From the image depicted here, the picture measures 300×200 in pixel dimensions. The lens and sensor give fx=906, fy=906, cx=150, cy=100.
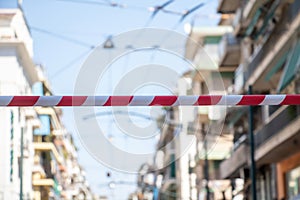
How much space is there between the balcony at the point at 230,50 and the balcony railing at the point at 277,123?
10.5 m

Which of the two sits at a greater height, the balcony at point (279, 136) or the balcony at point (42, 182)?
the balcony at point (42, 182)

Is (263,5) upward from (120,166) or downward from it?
upward

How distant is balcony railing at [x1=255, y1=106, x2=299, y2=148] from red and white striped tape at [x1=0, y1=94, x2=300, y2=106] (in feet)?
67.8

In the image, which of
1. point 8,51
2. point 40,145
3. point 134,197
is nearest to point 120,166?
point 8,51

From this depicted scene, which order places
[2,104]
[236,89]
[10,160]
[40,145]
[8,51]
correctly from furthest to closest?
[40,145] < [236,89] < [10,160] < [8,51] < [2,104]

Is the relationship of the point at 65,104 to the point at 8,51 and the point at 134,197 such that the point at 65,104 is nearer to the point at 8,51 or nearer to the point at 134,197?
the point at 8,51

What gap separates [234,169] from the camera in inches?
1742

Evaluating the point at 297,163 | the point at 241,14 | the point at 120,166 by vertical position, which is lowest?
the point at 120,166

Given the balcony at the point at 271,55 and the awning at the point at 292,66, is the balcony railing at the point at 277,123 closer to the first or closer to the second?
the awning at the point at 292,66

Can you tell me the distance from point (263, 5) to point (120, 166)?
2775 centimetres

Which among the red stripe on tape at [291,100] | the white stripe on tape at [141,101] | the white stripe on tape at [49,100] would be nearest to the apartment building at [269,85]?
the red stripe on tape at [291,100]

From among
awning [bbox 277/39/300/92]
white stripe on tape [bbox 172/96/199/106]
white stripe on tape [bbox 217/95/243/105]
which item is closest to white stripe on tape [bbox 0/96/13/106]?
white stripe on tape [bbox 172/96/199/106]

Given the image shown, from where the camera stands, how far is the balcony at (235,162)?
4078 cm

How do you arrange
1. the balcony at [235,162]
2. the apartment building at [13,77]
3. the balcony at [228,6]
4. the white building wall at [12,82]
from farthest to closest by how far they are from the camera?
the balcony at [228,6] < the balcony at [235,162] < the white building wall at [12,82] < the apartment building at [13,77]
